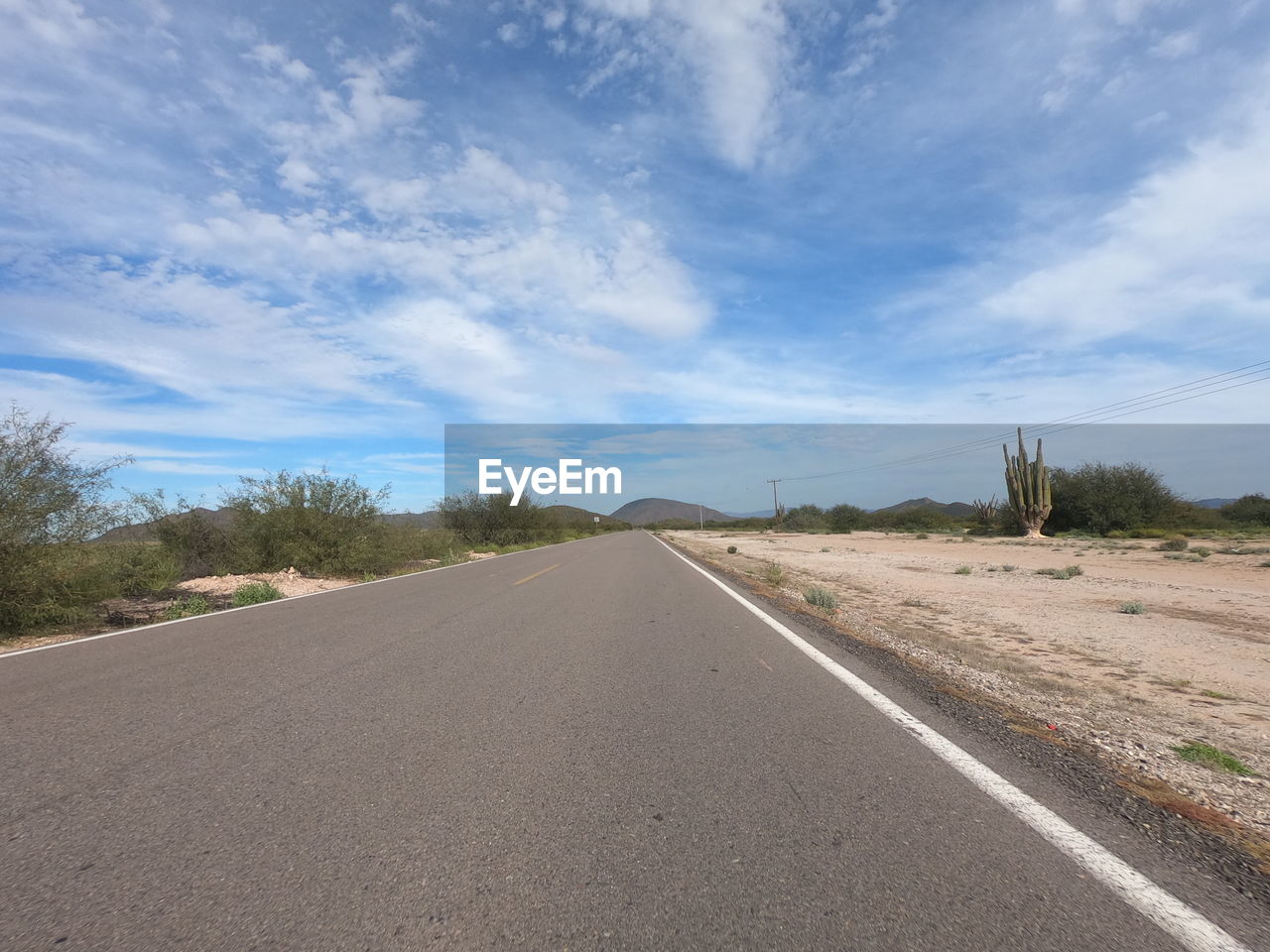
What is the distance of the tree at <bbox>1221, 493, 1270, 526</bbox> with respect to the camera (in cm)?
4856

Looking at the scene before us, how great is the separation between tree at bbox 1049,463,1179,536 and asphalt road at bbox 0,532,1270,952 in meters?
52.3

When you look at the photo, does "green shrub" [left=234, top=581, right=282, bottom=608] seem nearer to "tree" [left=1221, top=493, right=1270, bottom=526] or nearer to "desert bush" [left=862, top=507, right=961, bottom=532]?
"tree" [left=1221, top=493, right=1270, bottom=526]

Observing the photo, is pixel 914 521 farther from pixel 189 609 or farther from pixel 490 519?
pixel 189 609

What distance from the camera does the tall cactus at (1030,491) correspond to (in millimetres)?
46156

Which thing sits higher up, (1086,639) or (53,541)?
(53,541)

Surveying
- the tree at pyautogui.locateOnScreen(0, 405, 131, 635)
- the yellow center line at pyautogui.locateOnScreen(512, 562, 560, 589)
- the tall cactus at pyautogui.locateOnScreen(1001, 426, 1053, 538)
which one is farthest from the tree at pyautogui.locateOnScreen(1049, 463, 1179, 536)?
the tree at pyautogui.locateOnScreen(0, 405, 131, 635)

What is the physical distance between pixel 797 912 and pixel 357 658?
5537 mm

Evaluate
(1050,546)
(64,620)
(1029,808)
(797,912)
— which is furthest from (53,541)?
(1050,546)

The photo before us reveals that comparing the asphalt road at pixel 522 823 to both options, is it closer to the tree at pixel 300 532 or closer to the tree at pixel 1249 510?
the tree at pixel 300 532

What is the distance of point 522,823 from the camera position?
9.99 ft

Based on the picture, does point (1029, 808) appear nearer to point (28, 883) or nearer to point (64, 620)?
point (28, 883)

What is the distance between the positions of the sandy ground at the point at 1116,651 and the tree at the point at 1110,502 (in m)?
31.8

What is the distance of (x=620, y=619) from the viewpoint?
960 centimetres

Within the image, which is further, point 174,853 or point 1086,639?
point 1086,639
